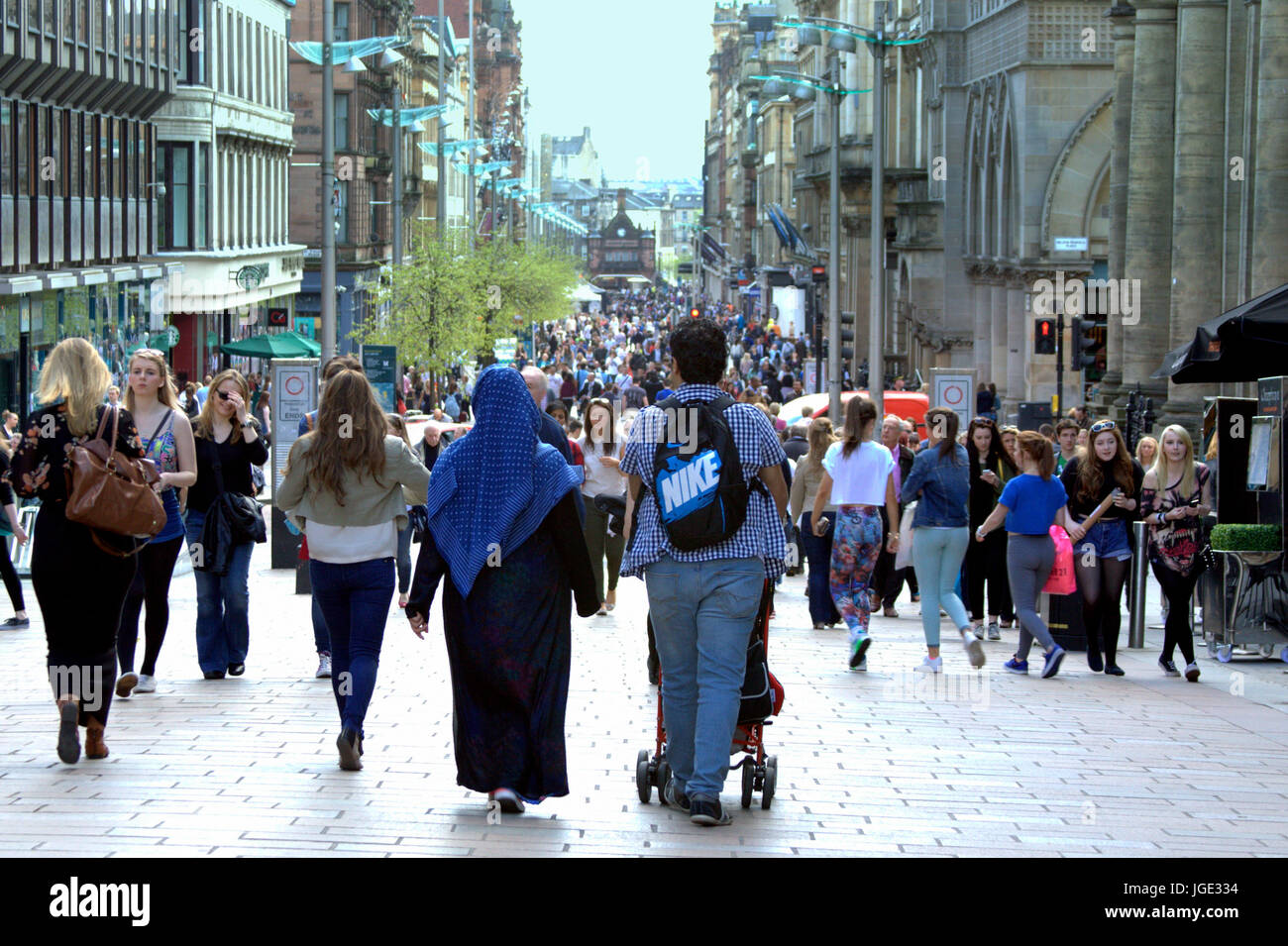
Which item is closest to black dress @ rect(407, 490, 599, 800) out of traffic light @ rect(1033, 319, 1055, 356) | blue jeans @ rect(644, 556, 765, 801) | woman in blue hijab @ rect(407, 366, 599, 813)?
woman in blue hijab @ rect(407, 366, 599, 813)

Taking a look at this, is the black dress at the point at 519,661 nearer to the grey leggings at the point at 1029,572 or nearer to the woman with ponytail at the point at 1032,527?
the woman with ponytail at the point at 1032,527

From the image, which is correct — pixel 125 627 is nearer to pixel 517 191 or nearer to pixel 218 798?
pixel 218 798

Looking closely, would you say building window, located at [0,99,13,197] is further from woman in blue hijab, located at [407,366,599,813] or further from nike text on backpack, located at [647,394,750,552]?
nike text on backpack, located at [647,394,750,552]

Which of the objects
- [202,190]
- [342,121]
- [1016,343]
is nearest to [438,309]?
[202,190]

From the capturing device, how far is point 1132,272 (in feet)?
102

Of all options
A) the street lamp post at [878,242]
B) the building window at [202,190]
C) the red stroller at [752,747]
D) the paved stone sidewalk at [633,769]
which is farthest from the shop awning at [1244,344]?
the building window at [202,190]

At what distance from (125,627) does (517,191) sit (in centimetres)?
11291

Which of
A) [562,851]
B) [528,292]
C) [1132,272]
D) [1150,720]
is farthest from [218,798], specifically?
[528,292]

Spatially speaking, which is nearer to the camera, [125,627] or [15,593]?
[125,627]

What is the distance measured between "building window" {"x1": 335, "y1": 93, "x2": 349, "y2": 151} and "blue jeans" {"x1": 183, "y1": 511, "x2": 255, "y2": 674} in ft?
210

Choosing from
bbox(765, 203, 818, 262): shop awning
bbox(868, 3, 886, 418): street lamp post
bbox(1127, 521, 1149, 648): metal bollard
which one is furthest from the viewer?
bbox(765, 203, 818, 262): shop awning

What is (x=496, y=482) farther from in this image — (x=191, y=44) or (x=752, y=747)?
(x=191, y=44)

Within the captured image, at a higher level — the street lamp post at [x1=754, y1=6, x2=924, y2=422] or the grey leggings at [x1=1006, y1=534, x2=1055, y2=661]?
the street lamp post at [x1=754, y1=6, x2=924, y2=422]

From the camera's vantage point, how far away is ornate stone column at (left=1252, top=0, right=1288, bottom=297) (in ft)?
78.9
